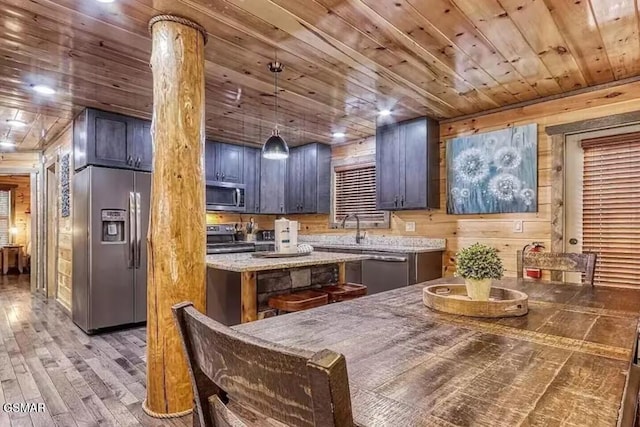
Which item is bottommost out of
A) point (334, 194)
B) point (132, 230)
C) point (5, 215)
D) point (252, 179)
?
point (132, 230)

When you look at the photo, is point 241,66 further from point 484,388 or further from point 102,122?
point 484,388

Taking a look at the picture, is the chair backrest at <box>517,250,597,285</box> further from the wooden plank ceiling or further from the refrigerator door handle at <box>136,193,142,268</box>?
the refrigerator door handle at <box>136,193,142,268</box>

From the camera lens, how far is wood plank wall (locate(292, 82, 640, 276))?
325 centimetres

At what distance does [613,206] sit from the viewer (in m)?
3.20

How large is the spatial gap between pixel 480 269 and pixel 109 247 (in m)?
3.69

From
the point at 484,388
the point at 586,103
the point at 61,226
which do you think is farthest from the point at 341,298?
the point at 61,226

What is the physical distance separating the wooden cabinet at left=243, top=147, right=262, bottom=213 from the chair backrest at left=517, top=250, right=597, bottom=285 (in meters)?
3.95

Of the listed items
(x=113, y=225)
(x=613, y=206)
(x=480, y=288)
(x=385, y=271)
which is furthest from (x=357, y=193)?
(x=480, y=288)

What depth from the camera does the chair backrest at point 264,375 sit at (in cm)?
42

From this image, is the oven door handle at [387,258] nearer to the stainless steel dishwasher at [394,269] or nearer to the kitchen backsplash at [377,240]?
the stainless steel dishwasher at [394,269]

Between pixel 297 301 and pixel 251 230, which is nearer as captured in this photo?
pixel 297 301

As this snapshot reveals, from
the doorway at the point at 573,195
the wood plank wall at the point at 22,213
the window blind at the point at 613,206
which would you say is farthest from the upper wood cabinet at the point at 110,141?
the wood plank wall at the point at 22,213

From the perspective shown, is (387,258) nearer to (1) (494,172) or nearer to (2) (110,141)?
(1) (494,172)

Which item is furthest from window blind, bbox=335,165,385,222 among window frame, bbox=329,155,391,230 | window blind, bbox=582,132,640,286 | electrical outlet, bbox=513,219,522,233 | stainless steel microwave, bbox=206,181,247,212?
window blind, bbox=582,132,640,286
